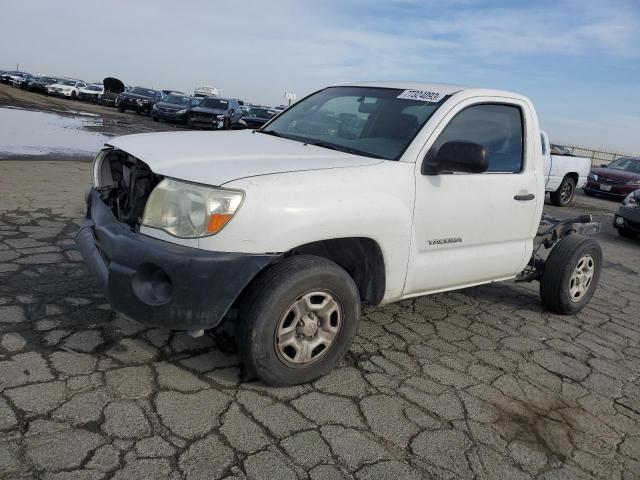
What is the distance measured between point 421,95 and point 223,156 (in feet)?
4.93

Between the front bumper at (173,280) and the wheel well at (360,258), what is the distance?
1.85 feet

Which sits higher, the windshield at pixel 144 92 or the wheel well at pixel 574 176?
the windshield at pixel 144 92

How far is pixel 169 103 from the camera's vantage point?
2636 centimetres

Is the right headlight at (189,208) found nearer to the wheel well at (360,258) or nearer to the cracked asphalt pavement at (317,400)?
the wheel well at (360,258)

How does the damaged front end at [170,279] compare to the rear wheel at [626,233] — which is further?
the rear wheel at [626,233]

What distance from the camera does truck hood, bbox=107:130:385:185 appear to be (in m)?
2.63

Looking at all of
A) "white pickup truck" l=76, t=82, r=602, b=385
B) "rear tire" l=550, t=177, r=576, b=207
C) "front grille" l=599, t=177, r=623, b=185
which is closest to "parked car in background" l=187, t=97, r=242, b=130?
"rear tire" l=550, t=177, r=576, b=207

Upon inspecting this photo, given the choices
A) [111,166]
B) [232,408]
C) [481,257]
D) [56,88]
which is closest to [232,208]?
[232,408]

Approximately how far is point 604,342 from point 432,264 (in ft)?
6.25

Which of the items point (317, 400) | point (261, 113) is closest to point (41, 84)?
point (261, 113)

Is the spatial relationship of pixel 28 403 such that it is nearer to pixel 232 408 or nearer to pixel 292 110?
pixel 232 408

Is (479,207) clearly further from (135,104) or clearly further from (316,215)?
(135,104)

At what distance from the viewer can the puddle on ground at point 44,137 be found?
11693 mm

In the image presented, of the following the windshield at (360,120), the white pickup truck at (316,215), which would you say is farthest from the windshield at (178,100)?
the white pickup truck at (316,215)
